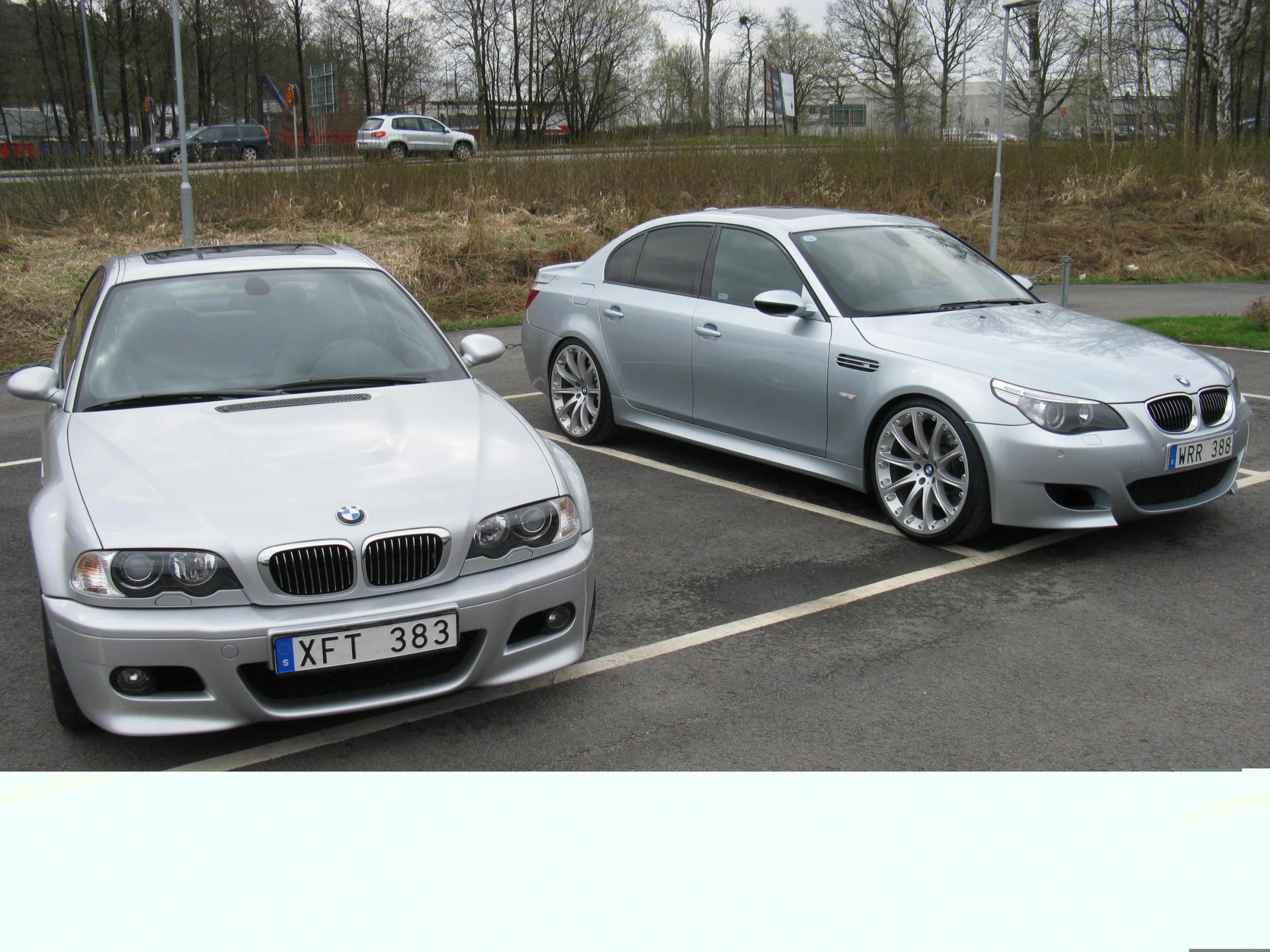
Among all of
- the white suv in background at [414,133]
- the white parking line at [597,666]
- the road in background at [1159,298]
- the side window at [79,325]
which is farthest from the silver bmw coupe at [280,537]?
the white suv in background at [414,133]

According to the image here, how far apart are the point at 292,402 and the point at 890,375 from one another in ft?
9.59

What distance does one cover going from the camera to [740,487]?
6719 millimetres

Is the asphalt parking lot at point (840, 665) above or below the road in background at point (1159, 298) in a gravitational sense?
below

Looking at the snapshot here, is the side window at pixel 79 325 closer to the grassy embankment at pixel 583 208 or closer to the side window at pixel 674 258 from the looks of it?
the side window at pixel 674 258

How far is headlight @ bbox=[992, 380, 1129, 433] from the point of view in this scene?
5.14 m

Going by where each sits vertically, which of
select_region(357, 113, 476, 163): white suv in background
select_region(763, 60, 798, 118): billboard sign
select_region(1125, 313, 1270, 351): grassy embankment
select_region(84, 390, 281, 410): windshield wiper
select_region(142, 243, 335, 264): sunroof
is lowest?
select_region(1125, 313, 1270, 351): grassy embankment

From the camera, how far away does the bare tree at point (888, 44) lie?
Answer: 66125mm

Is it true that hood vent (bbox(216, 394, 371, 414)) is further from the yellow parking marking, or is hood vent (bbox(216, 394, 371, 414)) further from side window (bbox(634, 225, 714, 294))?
the yellow parking marking

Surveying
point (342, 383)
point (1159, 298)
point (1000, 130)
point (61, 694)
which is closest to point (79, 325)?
point (342, 383)

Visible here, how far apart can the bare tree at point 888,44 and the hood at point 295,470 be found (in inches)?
2609

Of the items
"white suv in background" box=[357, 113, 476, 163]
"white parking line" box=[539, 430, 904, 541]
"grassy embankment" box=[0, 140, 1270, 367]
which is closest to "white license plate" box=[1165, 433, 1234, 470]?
"white parking line" box=[539, 430, 904, 541]

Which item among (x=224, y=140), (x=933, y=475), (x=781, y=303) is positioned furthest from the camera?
(x=224, y=140)

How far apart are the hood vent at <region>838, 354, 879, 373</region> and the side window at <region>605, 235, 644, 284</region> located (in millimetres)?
1980

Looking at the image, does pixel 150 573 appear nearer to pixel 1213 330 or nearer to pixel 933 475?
pixel 933 475
